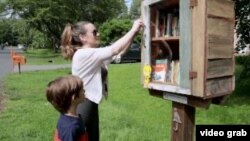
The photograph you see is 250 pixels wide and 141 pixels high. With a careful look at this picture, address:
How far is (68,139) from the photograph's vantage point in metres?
2.96

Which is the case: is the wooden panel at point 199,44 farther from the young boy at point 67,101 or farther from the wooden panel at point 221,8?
the young boy at point 67,101

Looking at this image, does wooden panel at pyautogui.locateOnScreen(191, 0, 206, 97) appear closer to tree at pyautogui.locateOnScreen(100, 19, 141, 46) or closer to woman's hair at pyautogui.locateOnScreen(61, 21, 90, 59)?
woman's hair at pyautogui.locateOnScreen(61, 21, 90, 59)

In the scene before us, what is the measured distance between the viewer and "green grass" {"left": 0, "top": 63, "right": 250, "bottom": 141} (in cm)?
631

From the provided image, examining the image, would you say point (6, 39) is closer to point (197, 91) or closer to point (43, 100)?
point (43, 100)

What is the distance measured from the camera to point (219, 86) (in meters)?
3.32

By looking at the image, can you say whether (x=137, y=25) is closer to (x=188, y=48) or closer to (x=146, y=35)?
(x=146, y=35)

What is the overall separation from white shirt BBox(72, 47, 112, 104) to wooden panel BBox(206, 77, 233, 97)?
760 millimetres

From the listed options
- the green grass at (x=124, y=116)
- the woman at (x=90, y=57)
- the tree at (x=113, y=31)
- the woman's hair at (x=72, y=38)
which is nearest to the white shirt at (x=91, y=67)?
the woman at (x=90, y=57)

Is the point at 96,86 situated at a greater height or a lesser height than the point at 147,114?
greater

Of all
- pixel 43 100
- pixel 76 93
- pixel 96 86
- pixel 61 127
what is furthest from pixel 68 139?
pixel 43 100

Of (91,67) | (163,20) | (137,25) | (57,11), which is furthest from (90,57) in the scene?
(57,11)

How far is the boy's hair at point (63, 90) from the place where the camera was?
117 inches

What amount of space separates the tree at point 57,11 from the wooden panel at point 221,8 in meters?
36.9

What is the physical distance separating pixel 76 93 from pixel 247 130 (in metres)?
1.42
